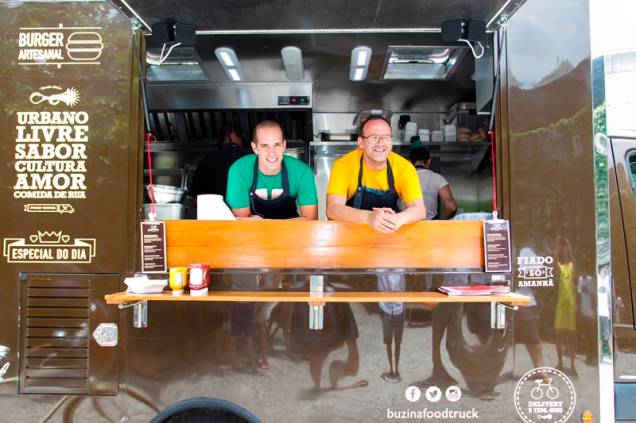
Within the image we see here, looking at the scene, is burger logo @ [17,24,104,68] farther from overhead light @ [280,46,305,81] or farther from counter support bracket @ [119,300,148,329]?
overhead light @ [280,46,305,81]

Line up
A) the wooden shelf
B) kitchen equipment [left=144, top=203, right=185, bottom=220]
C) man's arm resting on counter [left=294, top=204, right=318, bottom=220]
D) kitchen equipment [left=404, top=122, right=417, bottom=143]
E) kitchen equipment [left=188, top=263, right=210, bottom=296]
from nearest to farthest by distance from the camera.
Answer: the wooden shelf → kitchen equipment [left=188, top=263, right=210, bottom=296] → kitchen equipment [left=144, top=203, right=185, bottom=220] → man's arm resting on counter [left=294, top=204, right=318, bottom=220] → kitchen equipment [left=404, top=122, right=417, bottom=143]

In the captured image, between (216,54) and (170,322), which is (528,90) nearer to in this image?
(170,322)

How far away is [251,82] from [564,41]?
3.11 metres

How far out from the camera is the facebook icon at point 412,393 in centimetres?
237

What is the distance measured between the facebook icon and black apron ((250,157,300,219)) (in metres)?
1.33

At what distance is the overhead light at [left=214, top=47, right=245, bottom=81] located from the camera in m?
3.87

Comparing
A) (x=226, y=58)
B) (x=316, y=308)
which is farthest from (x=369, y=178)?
(x=226, y=58)

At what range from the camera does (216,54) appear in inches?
155

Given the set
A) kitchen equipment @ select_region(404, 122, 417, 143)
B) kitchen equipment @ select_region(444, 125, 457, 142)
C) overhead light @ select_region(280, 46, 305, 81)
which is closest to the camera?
overhead light @ select_region(280, 46, 305, 81)

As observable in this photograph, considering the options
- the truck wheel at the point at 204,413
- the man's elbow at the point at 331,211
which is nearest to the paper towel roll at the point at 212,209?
the man's elbow at the point at 331,211

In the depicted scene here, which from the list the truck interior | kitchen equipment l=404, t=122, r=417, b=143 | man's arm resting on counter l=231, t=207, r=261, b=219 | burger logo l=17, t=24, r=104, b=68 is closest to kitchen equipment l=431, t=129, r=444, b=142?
the truck interior

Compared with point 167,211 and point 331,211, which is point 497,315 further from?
point 167,211

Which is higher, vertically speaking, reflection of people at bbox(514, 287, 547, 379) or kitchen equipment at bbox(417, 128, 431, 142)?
kitchen equipment at bbox(417, 128, 431, 142)

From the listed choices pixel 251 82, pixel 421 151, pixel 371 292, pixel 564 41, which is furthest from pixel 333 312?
pixel 251 82
